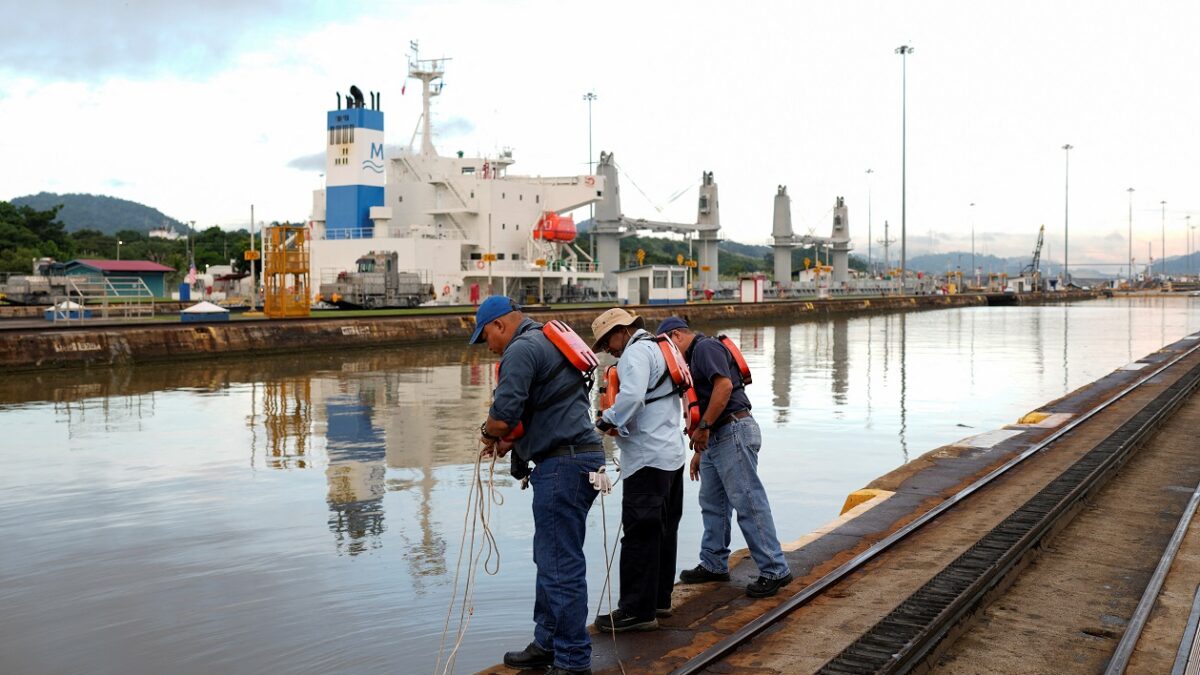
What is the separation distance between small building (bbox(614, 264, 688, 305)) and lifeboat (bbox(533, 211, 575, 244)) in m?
7.13

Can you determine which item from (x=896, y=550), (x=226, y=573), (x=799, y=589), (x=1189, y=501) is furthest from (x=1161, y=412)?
(x=226, y=573)

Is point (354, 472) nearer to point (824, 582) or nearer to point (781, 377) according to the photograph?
point (824, 582)

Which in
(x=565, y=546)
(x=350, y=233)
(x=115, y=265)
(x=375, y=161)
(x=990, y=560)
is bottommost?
(x=990, y=560)

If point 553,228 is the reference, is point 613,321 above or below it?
below

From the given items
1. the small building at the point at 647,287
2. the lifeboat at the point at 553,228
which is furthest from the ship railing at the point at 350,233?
the small building at the point at 647,287

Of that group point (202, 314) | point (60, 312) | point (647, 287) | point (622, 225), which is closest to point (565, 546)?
point (202, 314)

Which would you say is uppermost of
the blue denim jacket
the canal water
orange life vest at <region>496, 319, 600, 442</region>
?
orange life vest at <region>496, 319, 600, 442</region>

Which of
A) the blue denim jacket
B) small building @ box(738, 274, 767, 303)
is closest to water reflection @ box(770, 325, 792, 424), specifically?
the blue denim jacket

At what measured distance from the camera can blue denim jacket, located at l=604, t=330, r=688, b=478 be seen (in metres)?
5.50

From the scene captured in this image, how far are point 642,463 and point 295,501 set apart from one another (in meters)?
6.19

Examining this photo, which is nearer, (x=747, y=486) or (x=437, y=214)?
(x=747, y=486)

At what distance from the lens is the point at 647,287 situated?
198ft

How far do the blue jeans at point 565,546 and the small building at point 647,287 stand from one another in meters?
54.3

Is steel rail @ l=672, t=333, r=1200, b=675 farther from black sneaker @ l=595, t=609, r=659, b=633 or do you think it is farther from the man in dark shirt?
black sneaker @ l=595, t=609, r=659, b=633
